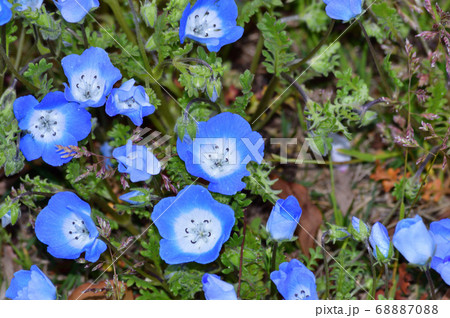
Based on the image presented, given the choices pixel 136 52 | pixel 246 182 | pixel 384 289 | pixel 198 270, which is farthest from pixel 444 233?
pixel 136 52

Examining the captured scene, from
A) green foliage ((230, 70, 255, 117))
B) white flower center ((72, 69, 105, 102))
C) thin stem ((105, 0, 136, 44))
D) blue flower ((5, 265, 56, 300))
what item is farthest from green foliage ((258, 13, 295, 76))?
blue flower ((5, 265, 56, 300))

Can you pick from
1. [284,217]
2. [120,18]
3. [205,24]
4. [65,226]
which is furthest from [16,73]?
[284,217]

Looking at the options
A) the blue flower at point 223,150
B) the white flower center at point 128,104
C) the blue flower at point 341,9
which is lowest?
the blue flower at point 223,150

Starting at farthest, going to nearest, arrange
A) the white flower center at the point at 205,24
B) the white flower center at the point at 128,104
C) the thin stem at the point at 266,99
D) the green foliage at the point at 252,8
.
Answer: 1. the thin stem at the point at 266,99
2. the green foliage at the point at 252,8
3. the white flower center at the point at 205,24
4. the white flower center at the point at 128,104

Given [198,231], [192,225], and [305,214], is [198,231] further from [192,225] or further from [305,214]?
[305,214]

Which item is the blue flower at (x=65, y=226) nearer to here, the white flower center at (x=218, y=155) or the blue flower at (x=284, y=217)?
the white flower center at (x=218, y=155)

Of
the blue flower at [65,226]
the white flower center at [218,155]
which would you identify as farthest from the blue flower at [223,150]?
the blue flower at [65,226]

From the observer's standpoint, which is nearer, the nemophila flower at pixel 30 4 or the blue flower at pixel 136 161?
the blue flower at pixel 136 161
